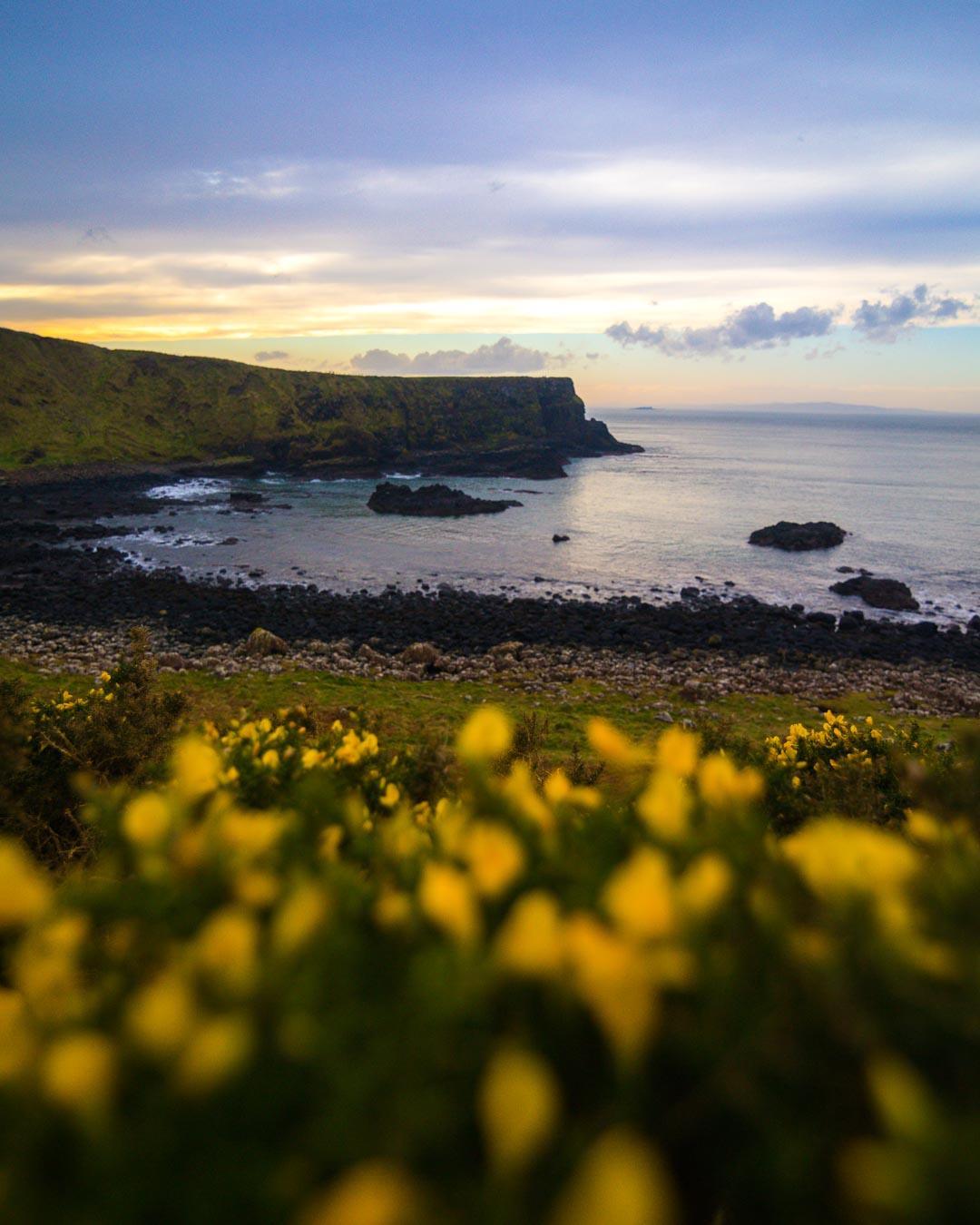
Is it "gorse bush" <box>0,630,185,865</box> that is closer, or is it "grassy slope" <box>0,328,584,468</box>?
"gorse bush" <box>0,630,185,865</box>

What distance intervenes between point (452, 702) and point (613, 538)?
27.3m

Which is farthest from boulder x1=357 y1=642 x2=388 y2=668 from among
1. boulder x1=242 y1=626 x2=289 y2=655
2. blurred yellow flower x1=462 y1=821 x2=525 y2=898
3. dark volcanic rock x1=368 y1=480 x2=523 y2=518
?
dark volcanic rock x1=368 y1=480 x2=523 y2=518

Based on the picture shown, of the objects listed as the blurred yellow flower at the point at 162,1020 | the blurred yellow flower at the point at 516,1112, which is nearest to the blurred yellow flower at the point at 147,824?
Result: the blurred yellow flower at the point at 162,1020

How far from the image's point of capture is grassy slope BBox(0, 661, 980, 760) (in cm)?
1259

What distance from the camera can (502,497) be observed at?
182 ft

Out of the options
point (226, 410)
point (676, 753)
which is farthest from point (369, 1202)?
point (226, 410)

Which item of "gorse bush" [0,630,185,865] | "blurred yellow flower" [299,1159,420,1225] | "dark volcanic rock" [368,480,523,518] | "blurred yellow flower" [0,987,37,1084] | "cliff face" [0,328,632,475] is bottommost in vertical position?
"dark volcanic rock" [368,480,523,518]

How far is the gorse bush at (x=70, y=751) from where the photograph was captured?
5125 millimetres

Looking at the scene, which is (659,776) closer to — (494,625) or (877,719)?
(877,719)

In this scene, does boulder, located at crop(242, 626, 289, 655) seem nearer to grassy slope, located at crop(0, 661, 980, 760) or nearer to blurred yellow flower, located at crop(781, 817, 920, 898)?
grassy slope, located at crop(0, 661, 980, 760)

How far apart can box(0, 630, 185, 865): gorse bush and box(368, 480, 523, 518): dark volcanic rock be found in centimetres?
3952

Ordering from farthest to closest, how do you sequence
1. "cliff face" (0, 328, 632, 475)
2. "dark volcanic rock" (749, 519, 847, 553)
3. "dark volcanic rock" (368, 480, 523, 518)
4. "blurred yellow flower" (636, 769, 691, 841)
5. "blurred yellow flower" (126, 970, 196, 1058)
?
"cliff face" (0, 328, 632, 475) < "dark volcanic rock" (368, 480, 523, 518) < "dark volcanic rock" (749, 519, 847, 553) < "blurred yellow flower" (636, 769, 691, 841) < "blurred yellow flower" (126, 970, 196, 1058)

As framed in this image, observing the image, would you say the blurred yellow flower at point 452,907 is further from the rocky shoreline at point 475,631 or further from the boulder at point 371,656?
the boulder at point 371,656

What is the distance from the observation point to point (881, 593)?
27250 millimetres
